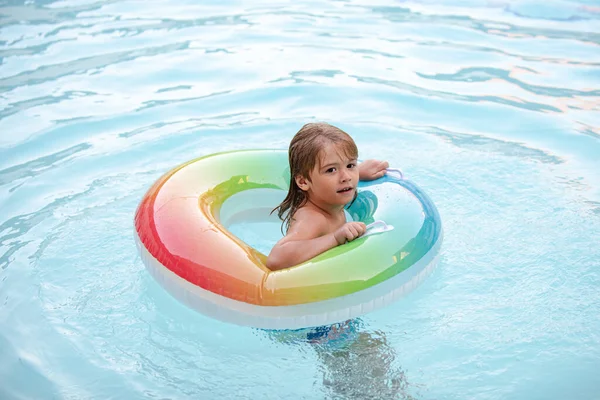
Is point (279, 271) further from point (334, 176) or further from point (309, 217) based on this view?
point (334, 176)

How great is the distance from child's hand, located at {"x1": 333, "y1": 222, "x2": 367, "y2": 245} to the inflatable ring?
36 millimetres

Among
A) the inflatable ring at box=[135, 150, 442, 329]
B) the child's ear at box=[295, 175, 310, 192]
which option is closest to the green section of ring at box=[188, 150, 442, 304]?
the inflatable ring at box=[135, 150, 442, 329]

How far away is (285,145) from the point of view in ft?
17.5

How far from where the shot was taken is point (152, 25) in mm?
7969

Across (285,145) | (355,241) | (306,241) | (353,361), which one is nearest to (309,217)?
(306,241)

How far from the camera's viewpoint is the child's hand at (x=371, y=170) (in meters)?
3.81

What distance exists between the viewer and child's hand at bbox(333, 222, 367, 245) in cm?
329

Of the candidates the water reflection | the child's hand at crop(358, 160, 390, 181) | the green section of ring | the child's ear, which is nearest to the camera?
the water reflection

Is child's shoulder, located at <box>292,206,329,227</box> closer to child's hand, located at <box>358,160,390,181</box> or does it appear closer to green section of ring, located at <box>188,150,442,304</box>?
green section of ring, located at <box>188,150,442,304</box>

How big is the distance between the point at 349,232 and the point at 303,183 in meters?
0.33

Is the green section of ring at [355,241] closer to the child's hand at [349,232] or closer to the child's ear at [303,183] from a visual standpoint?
the child's hand at [349,232]

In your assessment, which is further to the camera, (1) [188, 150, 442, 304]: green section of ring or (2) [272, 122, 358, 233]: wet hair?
(2) [272, 122, 358, 233]: wet hair

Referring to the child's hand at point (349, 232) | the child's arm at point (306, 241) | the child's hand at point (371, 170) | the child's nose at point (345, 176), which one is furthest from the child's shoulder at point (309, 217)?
the child's hand at point (371, 170)

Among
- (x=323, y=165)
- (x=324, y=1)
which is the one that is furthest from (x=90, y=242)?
(x=324, y=1)
